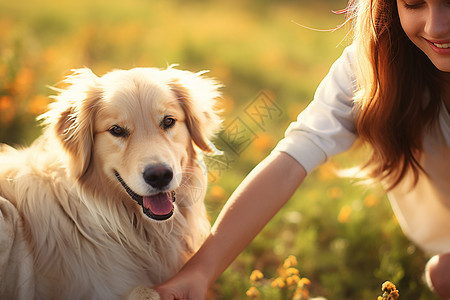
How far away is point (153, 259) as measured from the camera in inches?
90.2

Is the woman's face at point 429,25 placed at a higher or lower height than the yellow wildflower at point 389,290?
higher

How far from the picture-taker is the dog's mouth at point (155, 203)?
7.06 ft

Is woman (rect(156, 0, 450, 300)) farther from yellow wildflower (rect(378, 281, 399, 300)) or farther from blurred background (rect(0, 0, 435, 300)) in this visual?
yellow wildflower (rect(378, 281, 399, 300))

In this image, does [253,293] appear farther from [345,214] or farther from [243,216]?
[345,214]

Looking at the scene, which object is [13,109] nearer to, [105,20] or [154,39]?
[154,39]

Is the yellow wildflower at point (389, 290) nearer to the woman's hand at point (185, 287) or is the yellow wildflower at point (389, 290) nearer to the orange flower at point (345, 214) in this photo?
the woman's hand at point (185, 287)

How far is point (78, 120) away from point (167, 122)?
0.41 metres

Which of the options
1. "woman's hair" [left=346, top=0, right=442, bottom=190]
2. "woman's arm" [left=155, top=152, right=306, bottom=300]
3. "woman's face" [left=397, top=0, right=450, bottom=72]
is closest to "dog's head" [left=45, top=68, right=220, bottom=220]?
"woman's arm" [left=155, top=152, right=306, bottom=300]

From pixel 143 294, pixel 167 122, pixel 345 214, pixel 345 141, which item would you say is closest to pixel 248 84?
pixel 345 214

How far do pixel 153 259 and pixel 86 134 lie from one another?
2.25ft

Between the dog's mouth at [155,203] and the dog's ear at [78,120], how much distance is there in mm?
181

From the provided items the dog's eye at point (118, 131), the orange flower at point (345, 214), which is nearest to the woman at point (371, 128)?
the dog's eye at point (118, 131)

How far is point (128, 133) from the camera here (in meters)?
2.16

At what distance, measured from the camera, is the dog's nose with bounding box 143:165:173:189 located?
2.02 meters
